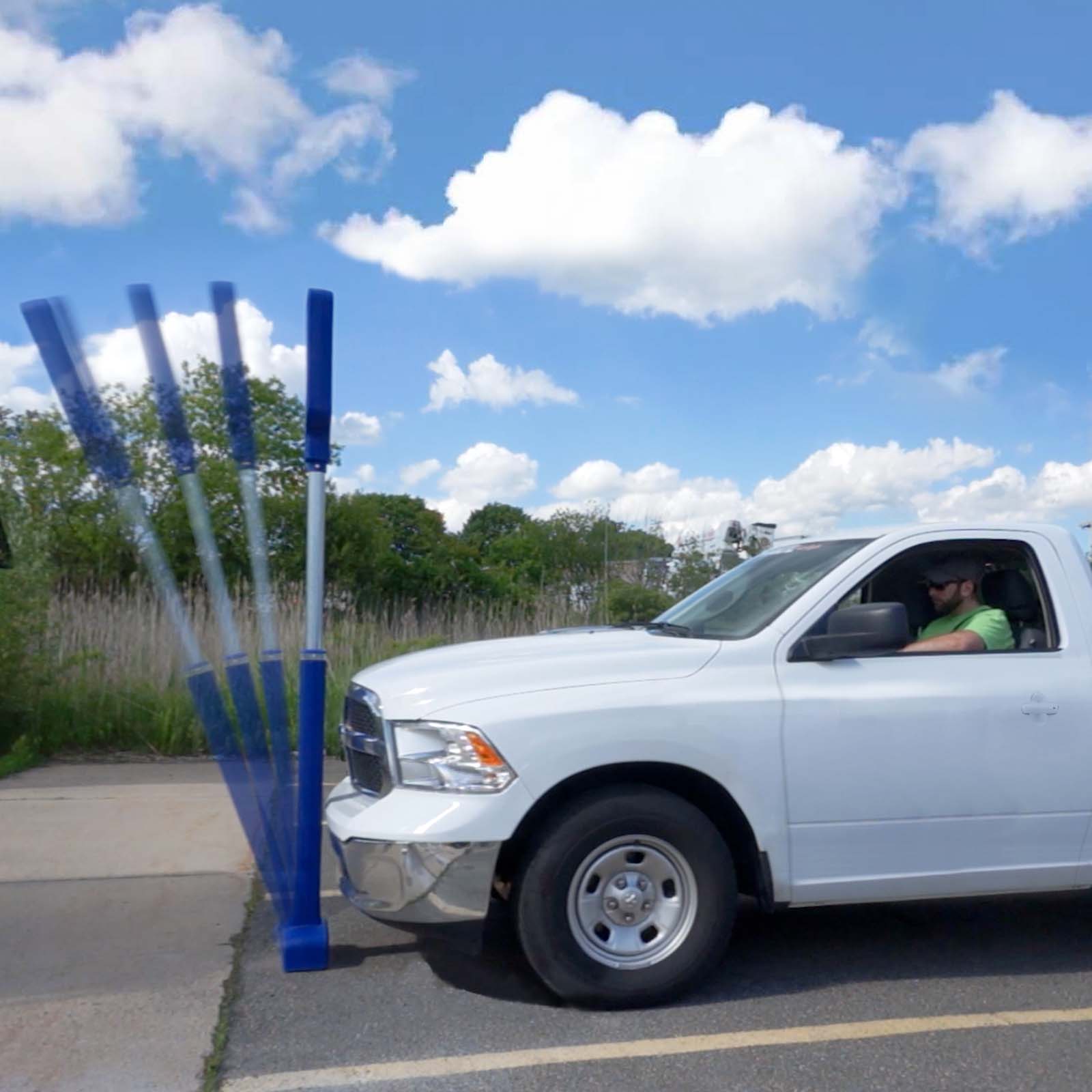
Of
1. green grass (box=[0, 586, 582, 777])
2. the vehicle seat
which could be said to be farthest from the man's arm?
green grass (box=[0, 586, 582, 777])

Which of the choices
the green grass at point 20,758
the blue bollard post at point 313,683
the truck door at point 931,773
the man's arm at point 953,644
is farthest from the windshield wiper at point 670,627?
the green grass at point 20,758

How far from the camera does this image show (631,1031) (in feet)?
14.8

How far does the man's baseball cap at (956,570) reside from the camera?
576cm

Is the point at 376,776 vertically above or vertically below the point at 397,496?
below

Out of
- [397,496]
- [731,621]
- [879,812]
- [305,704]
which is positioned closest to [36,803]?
[305,704]

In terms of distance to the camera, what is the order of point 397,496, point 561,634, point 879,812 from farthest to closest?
point 397,496 < point 561,634 < point 879,812

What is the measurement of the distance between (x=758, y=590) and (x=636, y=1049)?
2.16m

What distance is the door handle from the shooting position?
503cm

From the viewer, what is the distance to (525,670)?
15.9 ft

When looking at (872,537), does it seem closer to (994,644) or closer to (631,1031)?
(994,644)

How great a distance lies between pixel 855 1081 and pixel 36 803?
21.1ft

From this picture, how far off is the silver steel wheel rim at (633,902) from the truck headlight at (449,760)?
0.50 m

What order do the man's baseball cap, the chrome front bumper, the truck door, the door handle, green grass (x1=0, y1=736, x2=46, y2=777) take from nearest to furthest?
the chrome front bumper → the truck door → the door handle → the man's baseball cap → green grass (x1=0, y1=736, x2=46, y2=777)

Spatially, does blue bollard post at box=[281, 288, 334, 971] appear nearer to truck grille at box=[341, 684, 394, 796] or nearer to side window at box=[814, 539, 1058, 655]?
truck grille at box=[341, 684, 394, 796]
